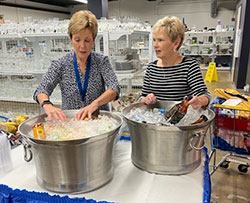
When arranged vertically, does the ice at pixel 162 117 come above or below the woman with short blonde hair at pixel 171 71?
below

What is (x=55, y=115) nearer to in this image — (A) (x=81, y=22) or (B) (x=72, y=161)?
(B) (x=72, y=161)

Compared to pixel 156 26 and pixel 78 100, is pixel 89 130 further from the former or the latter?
pixel 156 26

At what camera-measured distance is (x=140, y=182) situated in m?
1.12

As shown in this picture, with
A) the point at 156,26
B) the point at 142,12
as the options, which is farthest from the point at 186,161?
the point at 142,12

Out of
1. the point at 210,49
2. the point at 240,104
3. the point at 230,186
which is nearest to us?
the point at 240,104

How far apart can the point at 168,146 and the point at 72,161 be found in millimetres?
Answer: 426

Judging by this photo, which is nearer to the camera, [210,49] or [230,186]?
[230,186]

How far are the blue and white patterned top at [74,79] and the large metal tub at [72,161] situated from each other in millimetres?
538

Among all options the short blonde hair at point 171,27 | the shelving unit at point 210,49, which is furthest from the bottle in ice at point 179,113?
the shelving unit at point 210,49

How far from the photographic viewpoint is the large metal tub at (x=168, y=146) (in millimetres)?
1035

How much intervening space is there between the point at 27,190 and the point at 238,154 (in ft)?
5.98

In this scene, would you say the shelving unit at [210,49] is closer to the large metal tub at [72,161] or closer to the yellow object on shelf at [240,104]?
the yellow object on shelf at [240,104]

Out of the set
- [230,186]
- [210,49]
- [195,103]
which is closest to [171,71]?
[195,103]

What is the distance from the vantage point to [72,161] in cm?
94
